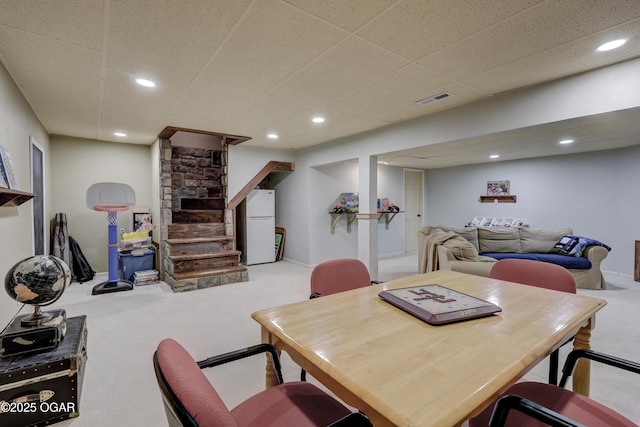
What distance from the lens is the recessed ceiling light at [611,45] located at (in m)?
1.95

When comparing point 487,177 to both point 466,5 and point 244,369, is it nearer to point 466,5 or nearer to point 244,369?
point 466,5

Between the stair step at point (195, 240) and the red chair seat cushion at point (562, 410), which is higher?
the stair step at point (195, 240)

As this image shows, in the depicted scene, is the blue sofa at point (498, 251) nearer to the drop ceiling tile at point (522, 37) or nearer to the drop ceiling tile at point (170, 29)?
the drop ceiling tile at point (522, 37)

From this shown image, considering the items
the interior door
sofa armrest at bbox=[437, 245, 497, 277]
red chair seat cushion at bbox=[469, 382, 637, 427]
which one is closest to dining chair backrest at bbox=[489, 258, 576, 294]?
red chair seat cushion at bbox=[469, 382, 637, 427]

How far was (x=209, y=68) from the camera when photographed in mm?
2387

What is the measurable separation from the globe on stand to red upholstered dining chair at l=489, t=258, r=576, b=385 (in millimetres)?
2939

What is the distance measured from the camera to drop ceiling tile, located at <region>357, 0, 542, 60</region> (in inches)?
63.4

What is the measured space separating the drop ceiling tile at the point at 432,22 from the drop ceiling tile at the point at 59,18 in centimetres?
156

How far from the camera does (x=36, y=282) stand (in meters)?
1.77

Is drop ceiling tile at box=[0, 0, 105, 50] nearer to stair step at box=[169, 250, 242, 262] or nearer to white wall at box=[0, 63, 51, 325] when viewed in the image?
white wall at box=[0, 63, 51, 325]

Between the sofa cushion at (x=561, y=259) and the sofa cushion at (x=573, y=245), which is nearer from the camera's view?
the sofa cushion at (x=561, y=259)

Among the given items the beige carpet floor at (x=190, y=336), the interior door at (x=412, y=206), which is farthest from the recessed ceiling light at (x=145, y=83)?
the interior door at (x=412, y=206)

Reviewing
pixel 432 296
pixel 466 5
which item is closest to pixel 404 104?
pixel 466 5

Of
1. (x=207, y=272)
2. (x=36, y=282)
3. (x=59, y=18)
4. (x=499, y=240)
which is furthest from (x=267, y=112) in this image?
(x=499, y=240)
